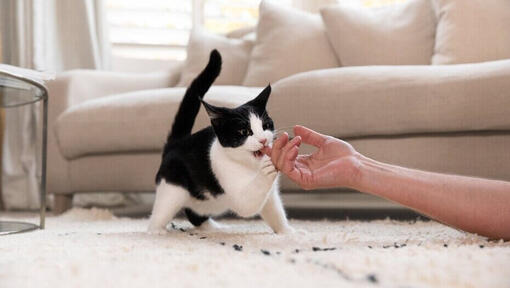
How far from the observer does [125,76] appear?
2.60 meters

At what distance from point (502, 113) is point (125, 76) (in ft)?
5.76

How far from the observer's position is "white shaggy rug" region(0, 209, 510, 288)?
646mm

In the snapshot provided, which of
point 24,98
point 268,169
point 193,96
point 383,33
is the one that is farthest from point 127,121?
point 383,33

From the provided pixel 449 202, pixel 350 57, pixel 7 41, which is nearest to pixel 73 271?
pixel 449 202

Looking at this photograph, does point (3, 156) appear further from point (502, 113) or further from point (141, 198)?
point (502, 113)

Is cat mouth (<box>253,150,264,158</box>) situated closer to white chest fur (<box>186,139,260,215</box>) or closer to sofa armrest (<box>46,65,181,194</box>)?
white chest fur (<box>186,139,260,215</box>)

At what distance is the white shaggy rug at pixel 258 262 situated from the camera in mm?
646

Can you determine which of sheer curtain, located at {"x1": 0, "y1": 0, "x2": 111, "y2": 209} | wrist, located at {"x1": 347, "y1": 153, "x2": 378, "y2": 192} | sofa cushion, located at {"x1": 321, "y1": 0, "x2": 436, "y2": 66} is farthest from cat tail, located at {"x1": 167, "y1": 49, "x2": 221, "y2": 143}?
sheer curtain, located at {"x1": 0, "y1": 0, "x2": 111, "y2": 209}

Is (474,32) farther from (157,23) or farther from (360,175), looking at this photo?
(157,23)

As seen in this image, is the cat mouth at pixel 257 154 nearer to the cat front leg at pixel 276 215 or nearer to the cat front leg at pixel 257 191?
the cat front leg at pixel 257 191

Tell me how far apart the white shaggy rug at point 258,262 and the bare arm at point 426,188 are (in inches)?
1.7

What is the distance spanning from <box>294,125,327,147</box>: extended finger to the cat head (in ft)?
0.23

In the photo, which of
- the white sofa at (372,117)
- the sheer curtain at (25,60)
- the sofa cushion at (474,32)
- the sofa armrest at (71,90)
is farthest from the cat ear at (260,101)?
the sheer curtain at (25,60)

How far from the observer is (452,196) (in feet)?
3.13
